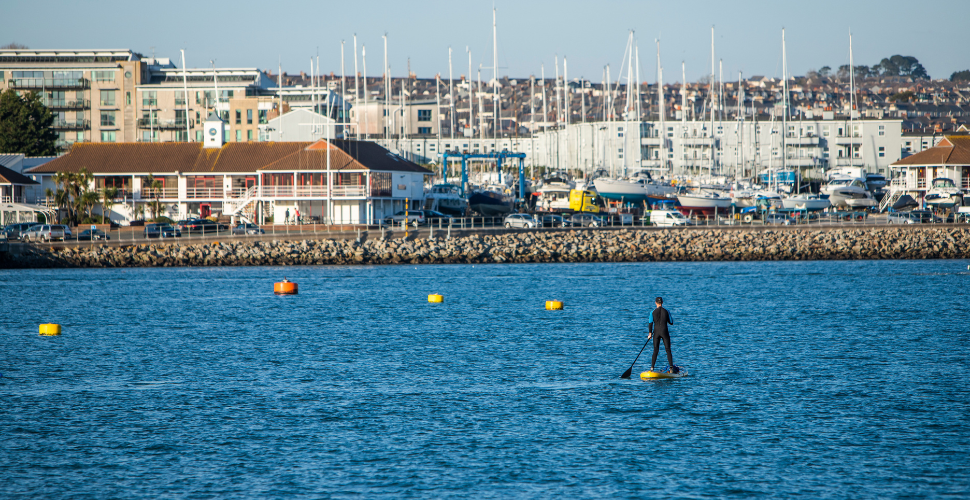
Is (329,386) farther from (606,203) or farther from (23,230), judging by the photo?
(606,203)

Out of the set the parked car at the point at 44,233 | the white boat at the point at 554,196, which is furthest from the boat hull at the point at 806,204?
the parked car at the point at 44,233

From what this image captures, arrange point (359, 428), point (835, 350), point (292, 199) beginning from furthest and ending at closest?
point (292, 199) < point (835, 350) < point (359, 428)

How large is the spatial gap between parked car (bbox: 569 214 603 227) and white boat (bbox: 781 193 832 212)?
18409 millimetres

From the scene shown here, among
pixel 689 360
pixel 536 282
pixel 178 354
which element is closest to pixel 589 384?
pixel 689 360

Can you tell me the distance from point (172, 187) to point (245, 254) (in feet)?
48.9

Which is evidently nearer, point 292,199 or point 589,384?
point 589,384

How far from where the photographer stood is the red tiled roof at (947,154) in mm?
81562

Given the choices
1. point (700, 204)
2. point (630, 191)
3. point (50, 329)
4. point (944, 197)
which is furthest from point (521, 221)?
point (50, 329)

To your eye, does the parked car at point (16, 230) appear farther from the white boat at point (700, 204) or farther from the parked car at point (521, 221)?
the white boat at point (700, 204)

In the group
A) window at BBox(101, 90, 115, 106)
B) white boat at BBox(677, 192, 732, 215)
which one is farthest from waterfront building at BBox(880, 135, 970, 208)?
window at BBox(101, 90, 115, 106)

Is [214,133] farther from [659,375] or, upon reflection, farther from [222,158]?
[659,375]

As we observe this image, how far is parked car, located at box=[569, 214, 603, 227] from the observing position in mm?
69625

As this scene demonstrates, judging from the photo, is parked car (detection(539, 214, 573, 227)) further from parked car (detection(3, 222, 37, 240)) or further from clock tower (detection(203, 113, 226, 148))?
parked car (detection(3, 222, 37, 240))

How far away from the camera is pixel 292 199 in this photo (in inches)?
2761
